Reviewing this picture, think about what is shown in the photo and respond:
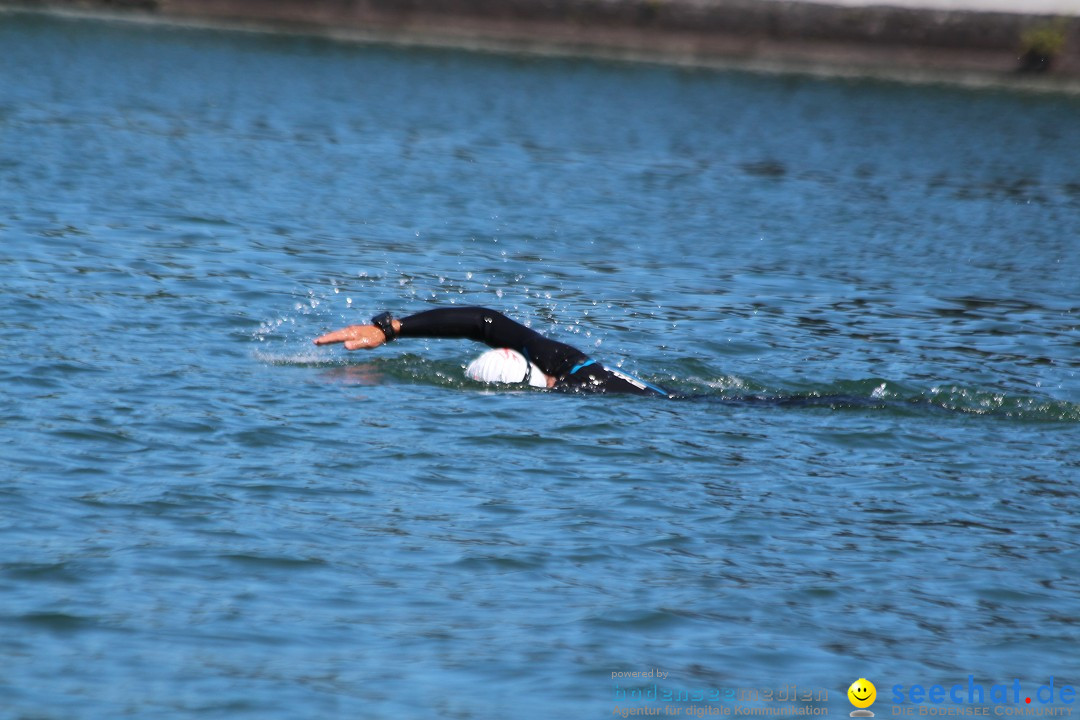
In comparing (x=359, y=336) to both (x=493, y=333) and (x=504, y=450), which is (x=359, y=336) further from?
(x=504, y=450)

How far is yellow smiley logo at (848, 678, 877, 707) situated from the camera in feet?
21.6

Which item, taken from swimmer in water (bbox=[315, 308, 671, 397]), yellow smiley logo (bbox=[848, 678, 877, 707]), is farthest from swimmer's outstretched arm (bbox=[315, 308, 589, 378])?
yellow smiley logo (bbox=[848, 678, 877, 707])

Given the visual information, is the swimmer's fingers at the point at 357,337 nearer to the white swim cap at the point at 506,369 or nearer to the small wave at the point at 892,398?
the white swim cap at the point at 506,369

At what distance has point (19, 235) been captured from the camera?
16.4 m

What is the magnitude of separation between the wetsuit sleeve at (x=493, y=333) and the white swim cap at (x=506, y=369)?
65 millimetres

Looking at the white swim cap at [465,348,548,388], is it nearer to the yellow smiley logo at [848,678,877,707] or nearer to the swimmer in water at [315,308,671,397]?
the swimmer in water at [315,308,671,397]

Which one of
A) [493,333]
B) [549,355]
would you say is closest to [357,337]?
[493,333]

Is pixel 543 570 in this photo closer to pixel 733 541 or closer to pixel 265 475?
pixel 733 541

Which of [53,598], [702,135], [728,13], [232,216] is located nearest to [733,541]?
[53,598]

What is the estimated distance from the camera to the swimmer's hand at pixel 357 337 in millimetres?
10859

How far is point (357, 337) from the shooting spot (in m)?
11.0

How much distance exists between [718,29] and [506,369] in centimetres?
3953

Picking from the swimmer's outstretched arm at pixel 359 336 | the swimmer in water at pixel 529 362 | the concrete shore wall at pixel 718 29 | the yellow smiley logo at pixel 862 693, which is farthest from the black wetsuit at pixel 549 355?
the concrete shore wall at pixel 718 29

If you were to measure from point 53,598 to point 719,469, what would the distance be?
15.1ft
